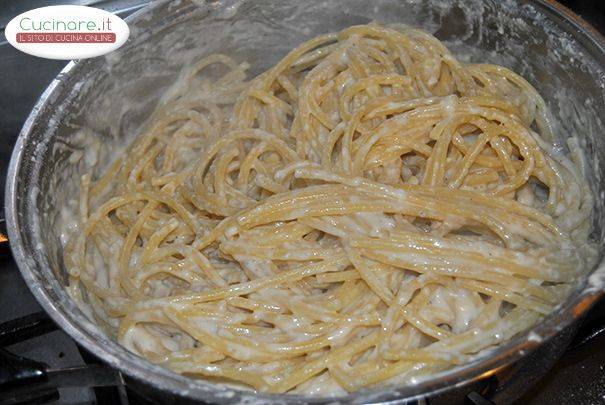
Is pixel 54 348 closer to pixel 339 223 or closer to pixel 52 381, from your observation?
pixel 52 381

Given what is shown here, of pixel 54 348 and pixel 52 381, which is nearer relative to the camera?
pixel 52 381

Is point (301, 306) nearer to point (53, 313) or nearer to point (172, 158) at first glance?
point (53, 313)

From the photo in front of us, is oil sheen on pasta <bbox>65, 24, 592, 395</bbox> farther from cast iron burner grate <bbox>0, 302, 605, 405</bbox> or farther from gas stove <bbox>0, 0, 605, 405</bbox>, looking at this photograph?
gas stove <bbox>0, 0, 605, 405</bbox>

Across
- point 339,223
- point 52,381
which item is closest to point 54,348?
point 52,381

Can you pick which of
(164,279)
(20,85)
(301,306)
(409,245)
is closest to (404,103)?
(409,245)

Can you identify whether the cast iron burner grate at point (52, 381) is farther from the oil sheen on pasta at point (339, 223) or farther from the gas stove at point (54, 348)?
the oil sheen on pasta at point (339, 223)

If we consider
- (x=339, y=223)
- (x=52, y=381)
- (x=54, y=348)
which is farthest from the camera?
(x=54, y=348)

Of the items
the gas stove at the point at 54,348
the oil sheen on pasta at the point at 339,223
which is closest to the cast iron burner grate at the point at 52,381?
the gas stove at the point at 54,348
